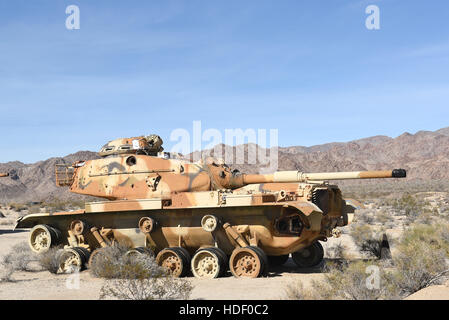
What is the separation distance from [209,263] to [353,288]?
5.03m

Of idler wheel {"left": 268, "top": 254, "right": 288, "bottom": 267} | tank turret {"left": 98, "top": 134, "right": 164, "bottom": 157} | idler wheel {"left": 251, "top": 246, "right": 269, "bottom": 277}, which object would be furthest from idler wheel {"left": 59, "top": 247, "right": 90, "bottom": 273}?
idler wheel {"left": 268, "top": 254, "right": 288, "bottom": 267}

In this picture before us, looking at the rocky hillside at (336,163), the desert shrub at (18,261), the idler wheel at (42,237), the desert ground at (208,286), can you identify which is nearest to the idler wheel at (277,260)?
the desert ground at (208,286)

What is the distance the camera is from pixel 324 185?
14.6m

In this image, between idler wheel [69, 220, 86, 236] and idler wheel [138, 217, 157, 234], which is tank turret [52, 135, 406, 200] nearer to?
idler wheel [138, 217, 157, 234]

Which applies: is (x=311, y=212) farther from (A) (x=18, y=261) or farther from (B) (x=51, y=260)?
(A) (x=18, y=261)

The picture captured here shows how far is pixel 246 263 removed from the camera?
44.1 ft

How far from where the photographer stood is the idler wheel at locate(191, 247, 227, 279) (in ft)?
44.8

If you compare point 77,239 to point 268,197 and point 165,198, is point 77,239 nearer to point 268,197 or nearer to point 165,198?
point 165,198

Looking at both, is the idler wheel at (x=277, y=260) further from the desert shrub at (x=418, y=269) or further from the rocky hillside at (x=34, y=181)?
the rocky hillside at (x=34, y=181)

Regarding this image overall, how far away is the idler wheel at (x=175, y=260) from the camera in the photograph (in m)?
14.1

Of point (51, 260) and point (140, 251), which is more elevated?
point (140, 251)

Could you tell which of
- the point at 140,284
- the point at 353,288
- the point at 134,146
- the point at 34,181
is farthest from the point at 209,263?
the point at 34,181

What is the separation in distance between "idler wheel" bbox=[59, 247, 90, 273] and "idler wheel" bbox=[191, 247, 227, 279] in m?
3.46
